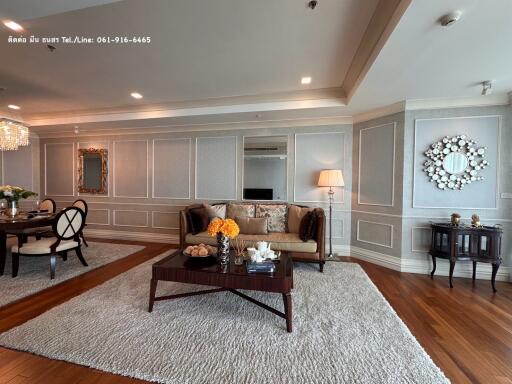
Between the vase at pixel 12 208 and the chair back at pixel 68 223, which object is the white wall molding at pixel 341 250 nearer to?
the chair back at pixel 68 223

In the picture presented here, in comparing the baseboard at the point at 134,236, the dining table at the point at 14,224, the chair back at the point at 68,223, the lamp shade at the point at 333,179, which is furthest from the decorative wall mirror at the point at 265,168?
the dining table at the point at 14,224

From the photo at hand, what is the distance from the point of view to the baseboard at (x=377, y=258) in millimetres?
3668

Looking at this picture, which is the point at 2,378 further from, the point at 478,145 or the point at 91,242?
the point at 478,145

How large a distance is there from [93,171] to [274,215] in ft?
15.1

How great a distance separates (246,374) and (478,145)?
13.7ft

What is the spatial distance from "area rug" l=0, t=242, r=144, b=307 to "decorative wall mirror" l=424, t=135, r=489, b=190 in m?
5.31

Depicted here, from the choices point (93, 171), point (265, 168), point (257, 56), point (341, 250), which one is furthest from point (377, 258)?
point (93, 171)

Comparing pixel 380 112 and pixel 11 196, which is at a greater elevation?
pixel 380 112

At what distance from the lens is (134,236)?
536 centimetres

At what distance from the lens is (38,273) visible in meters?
3.27

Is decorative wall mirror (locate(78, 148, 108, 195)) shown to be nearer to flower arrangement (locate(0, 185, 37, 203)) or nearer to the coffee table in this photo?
flower arrangement (locate(0, 185, 37, 203))

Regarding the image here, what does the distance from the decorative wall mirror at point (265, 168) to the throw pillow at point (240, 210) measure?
0.40m

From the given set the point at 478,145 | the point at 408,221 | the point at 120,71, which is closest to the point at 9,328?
the point at 120,71

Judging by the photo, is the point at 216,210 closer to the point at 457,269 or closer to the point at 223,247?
the point at 223,247
